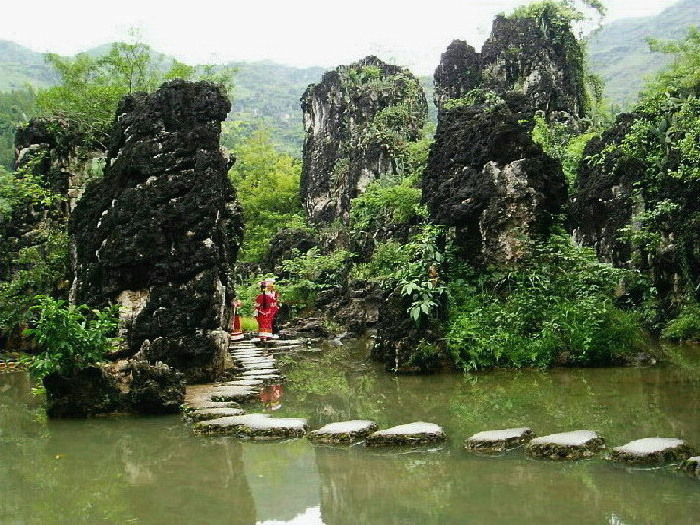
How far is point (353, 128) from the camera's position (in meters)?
34.2

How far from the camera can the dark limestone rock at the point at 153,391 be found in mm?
7520

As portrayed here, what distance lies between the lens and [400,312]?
1145 centimetres

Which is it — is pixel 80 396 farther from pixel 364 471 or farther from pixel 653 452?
pixel 653 452

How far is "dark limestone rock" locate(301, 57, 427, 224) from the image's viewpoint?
3012 cm

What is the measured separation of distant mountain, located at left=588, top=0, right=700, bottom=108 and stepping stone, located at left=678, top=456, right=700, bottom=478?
A: 7014 cm

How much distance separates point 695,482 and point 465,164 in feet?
30.2

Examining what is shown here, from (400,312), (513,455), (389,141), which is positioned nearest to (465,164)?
(400,312)

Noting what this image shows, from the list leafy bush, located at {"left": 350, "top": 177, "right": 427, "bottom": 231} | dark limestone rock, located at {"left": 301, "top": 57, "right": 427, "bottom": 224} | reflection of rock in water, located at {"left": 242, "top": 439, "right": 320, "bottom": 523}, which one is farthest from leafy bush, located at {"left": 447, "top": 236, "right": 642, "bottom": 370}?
dark limestone rock, located at {"left": 301, "top": 57, "right": 427, "bottom": 224}

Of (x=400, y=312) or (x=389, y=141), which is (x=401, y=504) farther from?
(x=389, y=141)

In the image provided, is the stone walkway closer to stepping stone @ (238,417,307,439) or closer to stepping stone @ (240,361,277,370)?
stepping stone @ (238,417,307,439)

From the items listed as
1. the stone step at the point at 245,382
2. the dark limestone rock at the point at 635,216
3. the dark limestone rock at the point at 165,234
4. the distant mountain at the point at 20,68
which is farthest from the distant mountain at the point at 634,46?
the distant mountain at the point at 20,68

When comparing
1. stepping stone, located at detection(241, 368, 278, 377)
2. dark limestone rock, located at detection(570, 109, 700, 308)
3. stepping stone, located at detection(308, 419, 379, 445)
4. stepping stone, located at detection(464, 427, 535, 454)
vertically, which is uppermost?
dark limestone rock, located at detection(570, 109, 700, 308)

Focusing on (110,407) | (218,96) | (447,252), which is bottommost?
(110,407)

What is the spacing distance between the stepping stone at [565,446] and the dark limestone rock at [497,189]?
22.1ft
